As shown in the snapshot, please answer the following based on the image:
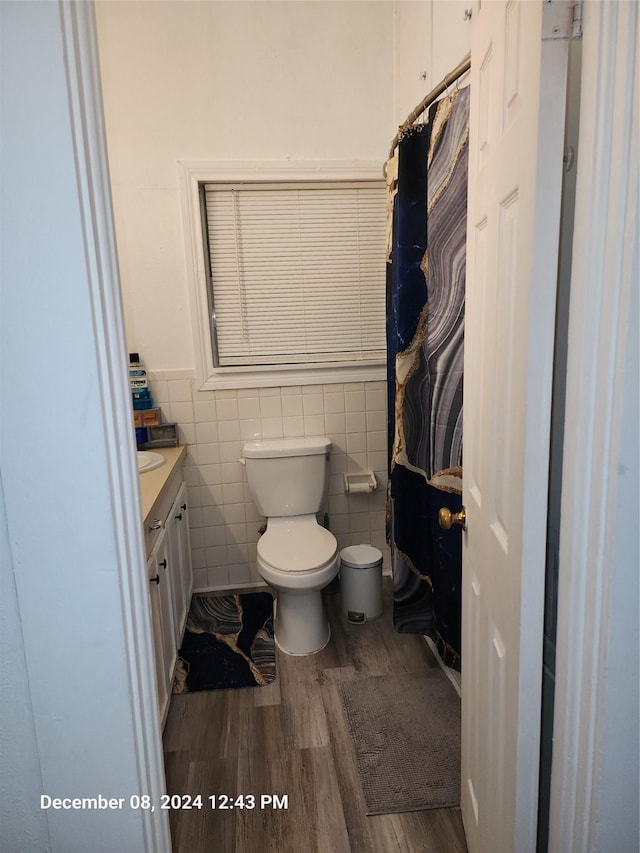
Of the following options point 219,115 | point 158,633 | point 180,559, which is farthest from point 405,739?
point 219,115

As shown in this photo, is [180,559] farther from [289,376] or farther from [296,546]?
[289,376]

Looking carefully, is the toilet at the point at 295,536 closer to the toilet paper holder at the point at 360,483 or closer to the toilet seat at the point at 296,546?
the toilet seat at the point at 296,546

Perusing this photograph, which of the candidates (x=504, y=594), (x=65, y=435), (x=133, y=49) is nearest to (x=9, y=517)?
(x=65, y=435)

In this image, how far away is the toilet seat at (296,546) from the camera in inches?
82.5

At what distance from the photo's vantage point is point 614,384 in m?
0.72

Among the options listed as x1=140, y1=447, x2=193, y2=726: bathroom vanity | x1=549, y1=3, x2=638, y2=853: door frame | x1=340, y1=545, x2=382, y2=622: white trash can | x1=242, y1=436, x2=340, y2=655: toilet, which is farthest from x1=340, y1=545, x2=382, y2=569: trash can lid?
x1=549, y1=3, x2=638, y2=853: door frame

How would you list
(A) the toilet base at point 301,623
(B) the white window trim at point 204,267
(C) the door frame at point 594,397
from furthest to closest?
(B) the white window trim at point 204,267 < (A) the toilet base at point 301,623 < (C) the door frame at point 594,397

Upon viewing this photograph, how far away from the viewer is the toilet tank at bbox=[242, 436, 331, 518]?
2502 millimetres

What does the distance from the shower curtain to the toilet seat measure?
0.98 feet

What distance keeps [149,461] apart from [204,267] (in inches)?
37.4

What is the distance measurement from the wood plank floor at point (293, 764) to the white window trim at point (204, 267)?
4.08 ft

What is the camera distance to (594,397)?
74 centimetres

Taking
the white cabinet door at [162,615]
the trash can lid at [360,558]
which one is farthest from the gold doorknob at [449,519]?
the trash can lid at [360,558]

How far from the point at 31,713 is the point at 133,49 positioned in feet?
8.40
